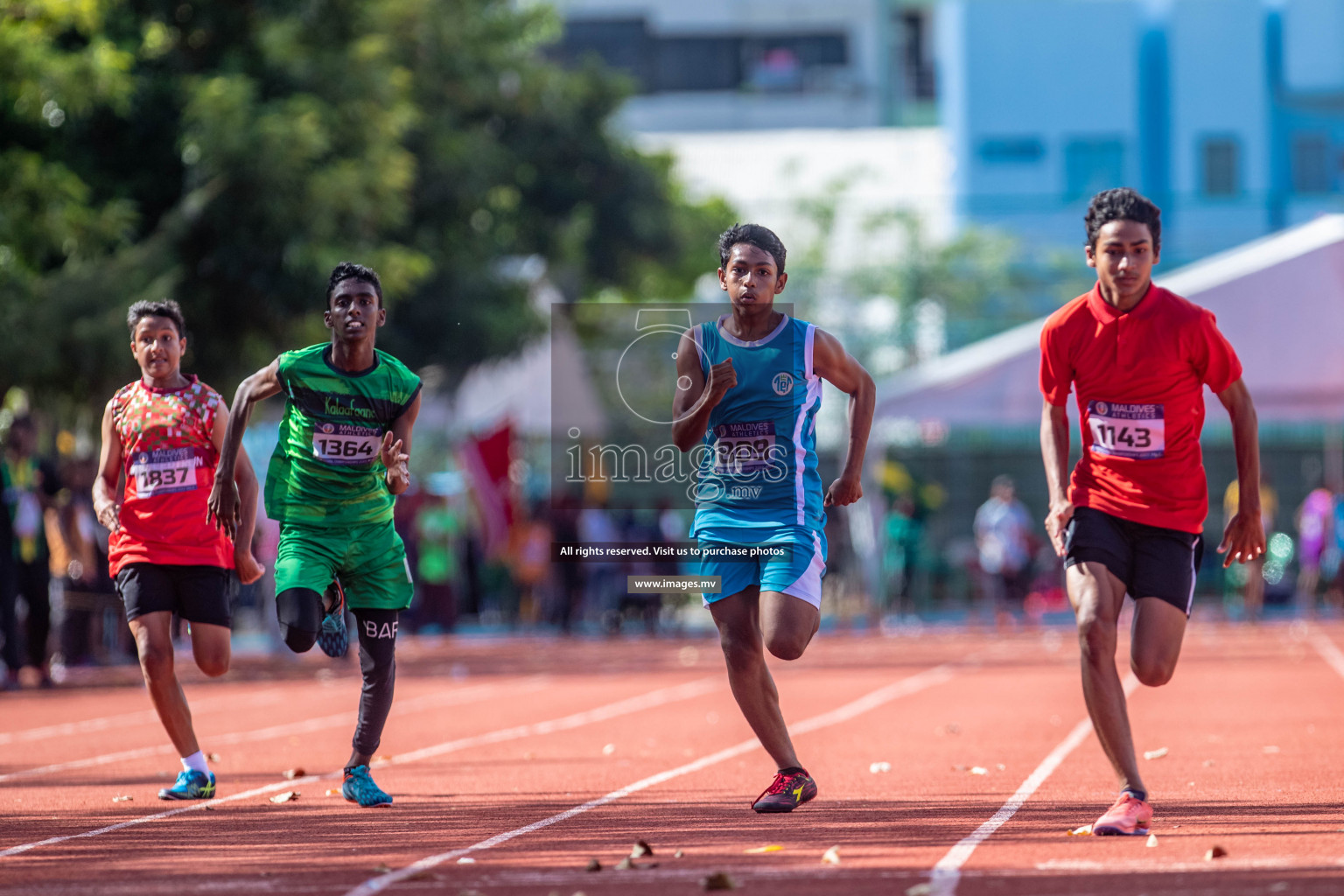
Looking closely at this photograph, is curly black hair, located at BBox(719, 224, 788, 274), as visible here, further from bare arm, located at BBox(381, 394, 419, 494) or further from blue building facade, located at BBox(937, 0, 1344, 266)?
blue building facade, located at BBox(937, 0, 1344, 266)

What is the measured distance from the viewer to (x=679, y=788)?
837 cm

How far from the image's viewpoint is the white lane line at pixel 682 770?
581cm

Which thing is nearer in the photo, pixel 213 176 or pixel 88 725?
pixel 88 725

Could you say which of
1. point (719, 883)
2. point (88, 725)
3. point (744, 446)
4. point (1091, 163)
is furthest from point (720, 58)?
point (719, 883)

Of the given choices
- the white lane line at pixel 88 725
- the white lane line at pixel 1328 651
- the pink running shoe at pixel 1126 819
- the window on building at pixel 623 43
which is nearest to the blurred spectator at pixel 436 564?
the white lane line at pixel 88 725

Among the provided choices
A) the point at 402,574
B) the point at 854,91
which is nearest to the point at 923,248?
the point at 402,574

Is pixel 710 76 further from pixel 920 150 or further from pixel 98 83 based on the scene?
pixel 98 83

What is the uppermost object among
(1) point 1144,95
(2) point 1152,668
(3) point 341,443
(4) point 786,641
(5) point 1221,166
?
(1) point 1144,95

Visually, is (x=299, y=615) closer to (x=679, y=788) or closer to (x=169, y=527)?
(x=169, y=527)

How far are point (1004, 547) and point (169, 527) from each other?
702 inches

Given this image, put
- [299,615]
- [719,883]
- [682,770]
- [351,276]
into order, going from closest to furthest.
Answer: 1. [719,883]
2. [299,615]
3. [351,276]
4. [682,770]

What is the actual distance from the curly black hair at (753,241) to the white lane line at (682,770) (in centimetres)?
226

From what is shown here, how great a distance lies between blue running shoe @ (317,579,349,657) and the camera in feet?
24.8

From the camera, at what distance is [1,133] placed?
18656 mm
